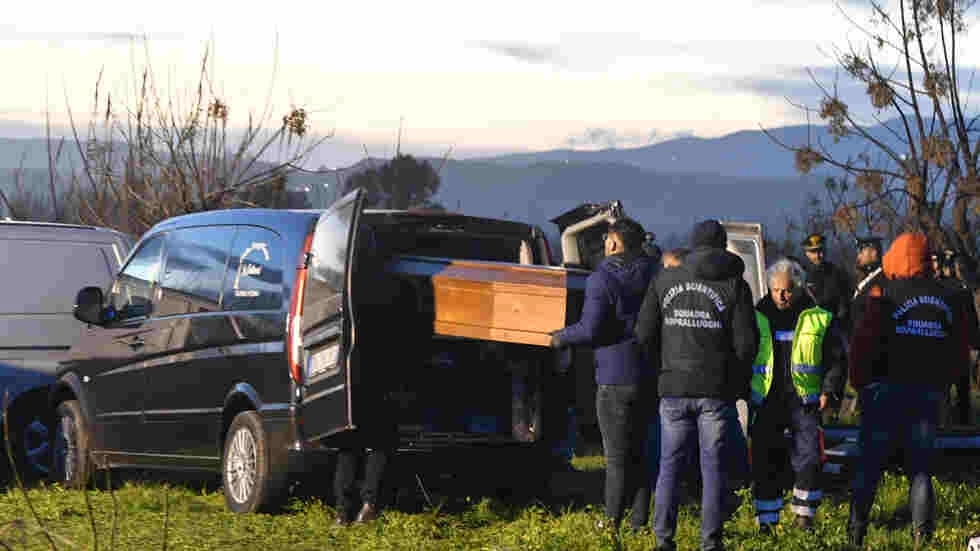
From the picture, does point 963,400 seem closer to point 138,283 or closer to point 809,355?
point 809,355

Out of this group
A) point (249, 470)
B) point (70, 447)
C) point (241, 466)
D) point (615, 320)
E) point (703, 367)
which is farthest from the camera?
point (70, 447)

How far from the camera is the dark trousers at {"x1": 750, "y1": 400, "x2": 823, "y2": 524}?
9.02 meters

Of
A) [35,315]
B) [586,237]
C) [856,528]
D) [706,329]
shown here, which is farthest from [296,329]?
[586,237]

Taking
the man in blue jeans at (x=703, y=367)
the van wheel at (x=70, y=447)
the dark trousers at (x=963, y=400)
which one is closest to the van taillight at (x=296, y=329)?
the man in blue jeans at (x=703, y=367)

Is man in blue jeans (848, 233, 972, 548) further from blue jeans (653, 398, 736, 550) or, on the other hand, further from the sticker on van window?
the sticker on van window

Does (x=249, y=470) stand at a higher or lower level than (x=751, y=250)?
lower

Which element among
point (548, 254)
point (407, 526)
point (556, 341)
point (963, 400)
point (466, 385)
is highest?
point (548, 254)

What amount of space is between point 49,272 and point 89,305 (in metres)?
1.28

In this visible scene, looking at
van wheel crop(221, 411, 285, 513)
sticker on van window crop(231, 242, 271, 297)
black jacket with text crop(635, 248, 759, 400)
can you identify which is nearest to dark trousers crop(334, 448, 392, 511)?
van wheel crop(221, 411, 285, 513)

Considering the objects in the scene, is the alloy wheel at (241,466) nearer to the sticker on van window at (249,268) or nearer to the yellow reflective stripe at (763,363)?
the sticker on van window at (249,268)

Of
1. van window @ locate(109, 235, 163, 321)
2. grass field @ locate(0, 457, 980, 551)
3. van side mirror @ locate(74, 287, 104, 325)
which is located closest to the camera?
grass field @ locate(0, 457, 980, 551)

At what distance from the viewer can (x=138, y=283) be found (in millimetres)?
10766

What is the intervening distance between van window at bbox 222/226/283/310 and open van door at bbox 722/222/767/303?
13.5ft

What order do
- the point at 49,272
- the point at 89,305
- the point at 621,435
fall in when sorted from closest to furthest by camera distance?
the point at 621,435
the point at 89,305
the point at 49,272
